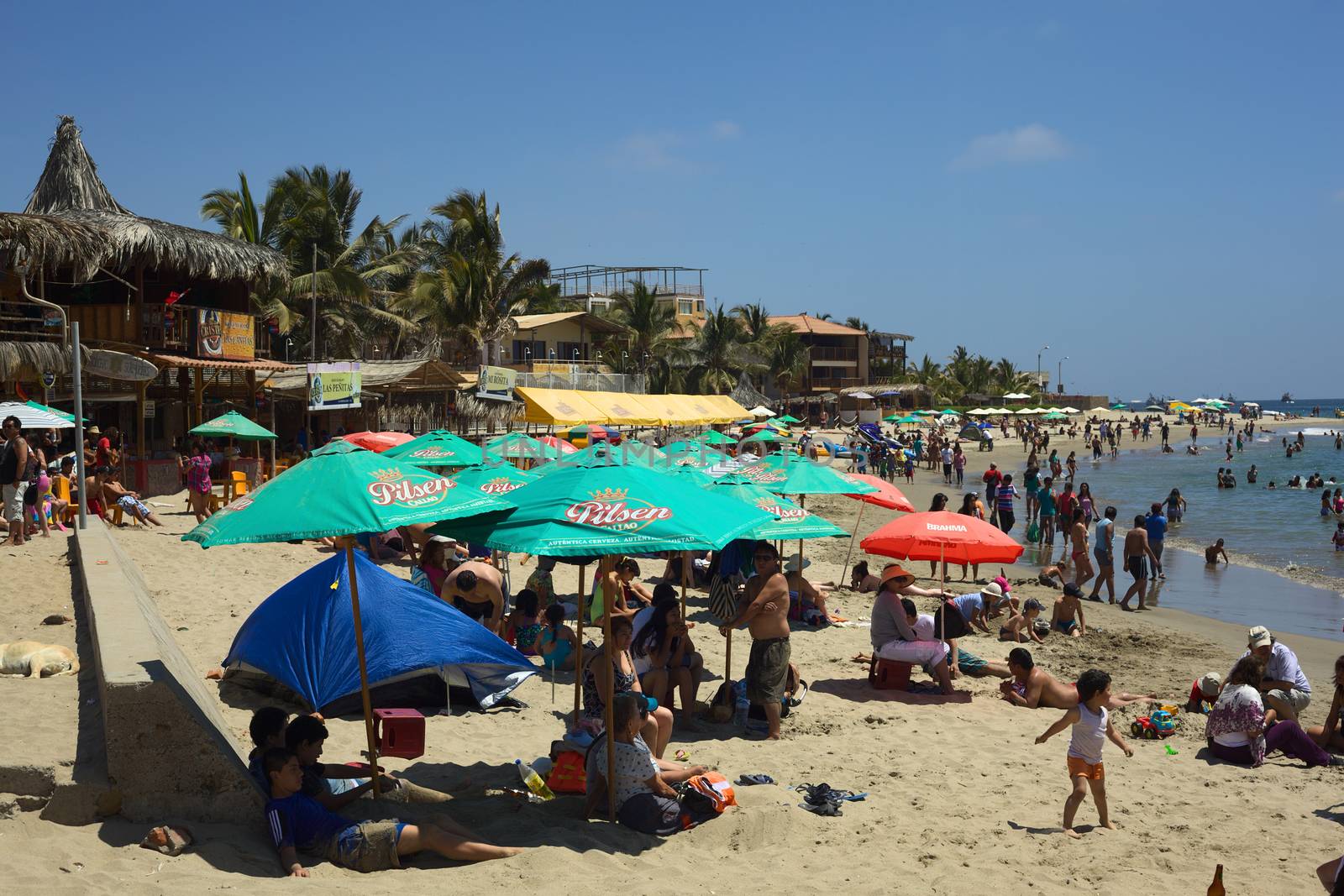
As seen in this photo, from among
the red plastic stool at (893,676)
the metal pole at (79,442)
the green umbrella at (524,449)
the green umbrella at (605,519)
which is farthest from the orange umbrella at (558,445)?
the green umbrella at (605,519)

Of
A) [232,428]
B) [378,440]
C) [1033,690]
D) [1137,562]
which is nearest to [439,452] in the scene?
[378,440]

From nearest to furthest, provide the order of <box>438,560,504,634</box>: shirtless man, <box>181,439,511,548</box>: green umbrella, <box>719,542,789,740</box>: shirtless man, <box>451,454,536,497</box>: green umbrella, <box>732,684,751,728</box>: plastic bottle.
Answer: <box>181,439,511,548</box>: green umbrella
<box>719,542,789,740</box>: shirtless man
<box>732,684,751,728</box>: plastic bottle
<box>438,560,504,634</box>: shirtless man
<box>451,454,536,497</box>: green umbrella

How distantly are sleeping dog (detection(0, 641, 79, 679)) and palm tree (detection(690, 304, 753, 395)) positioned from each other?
Result: 5052 centimetres

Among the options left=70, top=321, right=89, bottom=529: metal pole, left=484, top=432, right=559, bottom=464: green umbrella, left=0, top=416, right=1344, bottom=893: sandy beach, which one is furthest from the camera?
left=484, top=432, right=559, bottom=464: green umbrella

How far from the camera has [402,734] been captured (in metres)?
5.77

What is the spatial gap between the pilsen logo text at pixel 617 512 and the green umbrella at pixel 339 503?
465 mm

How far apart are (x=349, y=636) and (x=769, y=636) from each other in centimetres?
282

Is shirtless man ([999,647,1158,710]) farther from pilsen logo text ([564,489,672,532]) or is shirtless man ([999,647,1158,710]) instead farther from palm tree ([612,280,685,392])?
palm tree ([612,280,685,392])

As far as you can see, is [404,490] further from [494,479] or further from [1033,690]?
[1033,690]

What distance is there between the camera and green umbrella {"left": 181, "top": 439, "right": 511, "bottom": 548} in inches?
199

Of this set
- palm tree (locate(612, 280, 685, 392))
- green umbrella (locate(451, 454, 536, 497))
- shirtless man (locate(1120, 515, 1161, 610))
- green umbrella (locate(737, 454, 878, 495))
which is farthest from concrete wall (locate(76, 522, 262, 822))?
palm tree (locate(612, 280, 685, 392))

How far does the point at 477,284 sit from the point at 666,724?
3181cm

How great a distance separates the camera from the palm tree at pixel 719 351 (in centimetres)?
5722

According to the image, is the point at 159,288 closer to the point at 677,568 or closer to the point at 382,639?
the point at 677,568
